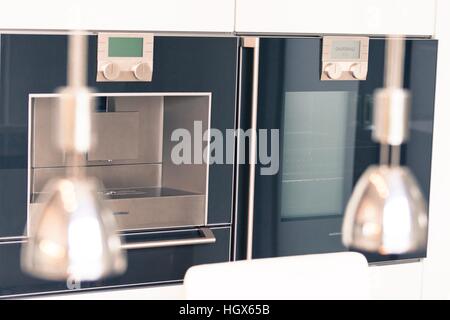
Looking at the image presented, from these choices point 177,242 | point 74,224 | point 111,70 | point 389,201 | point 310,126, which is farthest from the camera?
point 310,126

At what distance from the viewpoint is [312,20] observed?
2.84 m

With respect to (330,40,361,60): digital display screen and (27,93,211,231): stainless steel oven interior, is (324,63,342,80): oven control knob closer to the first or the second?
(330,40,361,60): digital display screen

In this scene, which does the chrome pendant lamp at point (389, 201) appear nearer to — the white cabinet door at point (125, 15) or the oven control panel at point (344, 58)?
the white cabinet door at point (125, 15)

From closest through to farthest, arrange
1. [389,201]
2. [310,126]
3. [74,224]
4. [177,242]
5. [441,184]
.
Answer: [74,224] < [389,201] < [177,242] < [310,126] < [441,184]

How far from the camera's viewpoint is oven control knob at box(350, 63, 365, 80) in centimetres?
288

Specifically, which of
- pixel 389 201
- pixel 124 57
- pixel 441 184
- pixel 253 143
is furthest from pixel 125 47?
pixel 389 201

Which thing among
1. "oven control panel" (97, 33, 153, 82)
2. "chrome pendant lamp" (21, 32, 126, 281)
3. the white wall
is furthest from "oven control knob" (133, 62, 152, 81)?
"chrome pendant lamp" (21, 32, 126, 281)

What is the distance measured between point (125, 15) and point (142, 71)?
0.51 feet

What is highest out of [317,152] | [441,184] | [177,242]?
[317,152]

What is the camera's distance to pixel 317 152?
2869 mm

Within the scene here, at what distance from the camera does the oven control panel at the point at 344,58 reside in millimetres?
2832

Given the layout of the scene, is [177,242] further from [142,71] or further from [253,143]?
[142,71]
